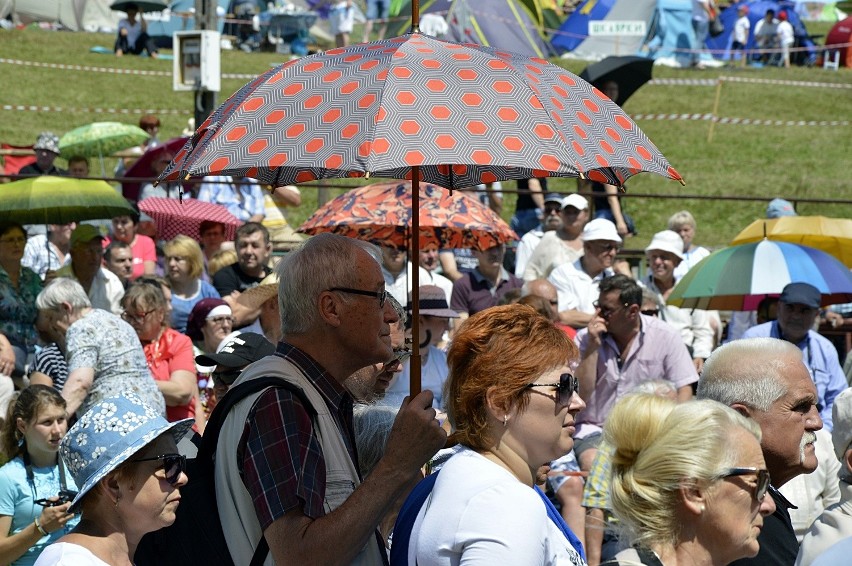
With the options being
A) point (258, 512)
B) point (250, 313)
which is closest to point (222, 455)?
point (258, 512)

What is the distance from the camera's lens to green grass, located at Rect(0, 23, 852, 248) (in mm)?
20234

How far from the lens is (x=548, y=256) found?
1044 cm

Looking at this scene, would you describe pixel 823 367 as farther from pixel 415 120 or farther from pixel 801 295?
pixel 415 120

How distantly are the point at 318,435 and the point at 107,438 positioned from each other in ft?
2.14

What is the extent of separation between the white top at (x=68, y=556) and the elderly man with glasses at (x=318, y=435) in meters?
0.41

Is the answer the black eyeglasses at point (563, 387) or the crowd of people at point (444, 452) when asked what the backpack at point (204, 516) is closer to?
the crowd of people at point (444, 452)

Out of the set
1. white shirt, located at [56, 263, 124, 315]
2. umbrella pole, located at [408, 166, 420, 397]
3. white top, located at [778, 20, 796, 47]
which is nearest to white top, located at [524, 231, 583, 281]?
white shirt, located at [56, 263, 124, 315]

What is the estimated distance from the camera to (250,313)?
807 centimetres

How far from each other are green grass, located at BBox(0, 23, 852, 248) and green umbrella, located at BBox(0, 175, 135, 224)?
26.0ft

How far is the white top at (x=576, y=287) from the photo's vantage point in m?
9.45

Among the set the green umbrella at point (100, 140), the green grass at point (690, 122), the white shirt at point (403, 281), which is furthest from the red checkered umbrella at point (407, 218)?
the green grass at point (690, 122)

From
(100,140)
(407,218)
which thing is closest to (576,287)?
(407,218)

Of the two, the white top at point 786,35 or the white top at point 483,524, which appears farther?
the white top at point 786,35

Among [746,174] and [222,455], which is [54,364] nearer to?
[222,455]
